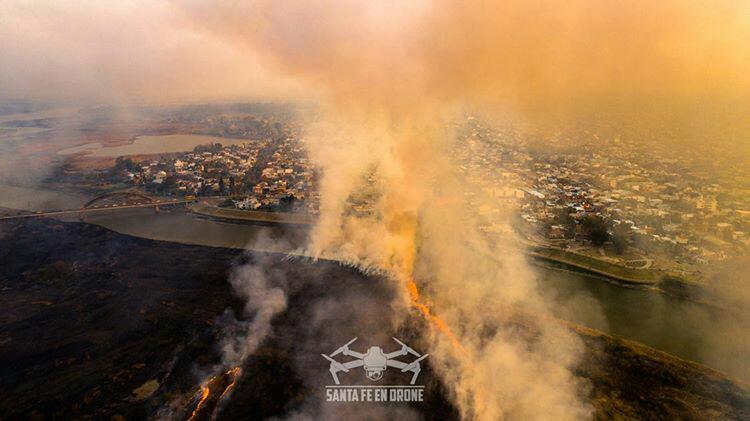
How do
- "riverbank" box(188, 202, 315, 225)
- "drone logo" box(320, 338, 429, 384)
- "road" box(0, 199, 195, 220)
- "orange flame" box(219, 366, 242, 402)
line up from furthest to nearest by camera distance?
"road" box(0, 199, 195, 220) < "riverbank" box(188, 202, 315, 225) < "drone logo" box(320, 338, 429, 384) < "orange flame" box(219, 366, 242, 402)

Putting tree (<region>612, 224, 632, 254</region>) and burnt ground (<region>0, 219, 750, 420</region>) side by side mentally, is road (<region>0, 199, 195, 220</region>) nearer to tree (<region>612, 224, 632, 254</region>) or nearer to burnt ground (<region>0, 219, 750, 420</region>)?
burnt ground (<region>0, 219, 750, 420</region>)

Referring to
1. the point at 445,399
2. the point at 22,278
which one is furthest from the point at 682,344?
the point at 22,278

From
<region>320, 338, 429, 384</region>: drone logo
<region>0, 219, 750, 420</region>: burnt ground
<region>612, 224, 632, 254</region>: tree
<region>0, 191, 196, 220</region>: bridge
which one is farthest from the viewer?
<region>0, 191, 196, 220</region>: bridge

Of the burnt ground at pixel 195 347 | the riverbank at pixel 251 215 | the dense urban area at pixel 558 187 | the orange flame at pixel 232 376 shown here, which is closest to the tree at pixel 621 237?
the dense urban area at pixel 558 187

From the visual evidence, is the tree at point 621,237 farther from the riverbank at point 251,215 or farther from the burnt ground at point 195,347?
the riverbank at point 251,215

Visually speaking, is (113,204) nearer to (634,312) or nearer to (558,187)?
(558,187)

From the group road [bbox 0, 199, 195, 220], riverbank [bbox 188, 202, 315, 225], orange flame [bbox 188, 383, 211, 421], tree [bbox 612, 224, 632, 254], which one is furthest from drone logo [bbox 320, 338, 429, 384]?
road [bbox 0, 199, 195, 220]
